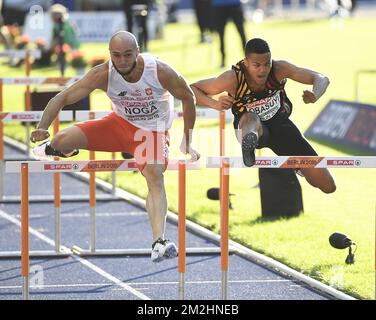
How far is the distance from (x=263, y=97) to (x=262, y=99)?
0.06ft

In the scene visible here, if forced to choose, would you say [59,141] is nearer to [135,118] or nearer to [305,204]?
[135,118]

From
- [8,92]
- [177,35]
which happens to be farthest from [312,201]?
[177,35]

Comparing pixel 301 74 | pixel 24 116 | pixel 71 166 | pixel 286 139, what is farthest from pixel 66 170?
pixel 286 139

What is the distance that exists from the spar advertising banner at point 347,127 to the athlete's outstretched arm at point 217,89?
217 inches

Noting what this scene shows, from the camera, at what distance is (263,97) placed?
9.47 m

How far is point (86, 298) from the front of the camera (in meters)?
9.20

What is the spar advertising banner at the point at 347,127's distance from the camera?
1504cm

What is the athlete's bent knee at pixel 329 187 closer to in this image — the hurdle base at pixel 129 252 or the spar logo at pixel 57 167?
the hurdle base at pixel 129 252

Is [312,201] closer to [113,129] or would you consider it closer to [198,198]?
[198,198]

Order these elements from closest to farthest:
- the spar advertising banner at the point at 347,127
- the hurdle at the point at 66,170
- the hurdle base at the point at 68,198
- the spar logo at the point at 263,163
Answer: the hurdle at the point at 66,170, the spar logo at the point at 263,163, the hurdle base at the point at 68,198, the spar advertising banner at the point at 347,127

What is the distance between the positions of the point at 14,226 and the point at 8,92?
32.7 ft

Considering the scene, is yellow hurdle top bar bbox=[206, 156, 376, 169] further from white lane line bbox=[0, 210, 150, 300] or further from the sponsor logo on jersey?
white lane line bbox=[0, 210, 150, 300]

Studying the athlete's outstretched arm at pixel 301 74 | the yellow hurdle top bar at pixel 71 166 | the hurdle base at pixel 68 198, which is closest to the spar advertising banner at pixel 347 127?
the hurdle base at pixel 68 198

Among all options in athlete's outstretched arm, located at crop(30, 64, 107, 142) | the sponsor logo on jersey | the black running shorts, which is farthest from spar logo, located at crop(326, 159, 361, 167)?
athlete's outstretched arm, located at crop(30, 64, 107, 142)
